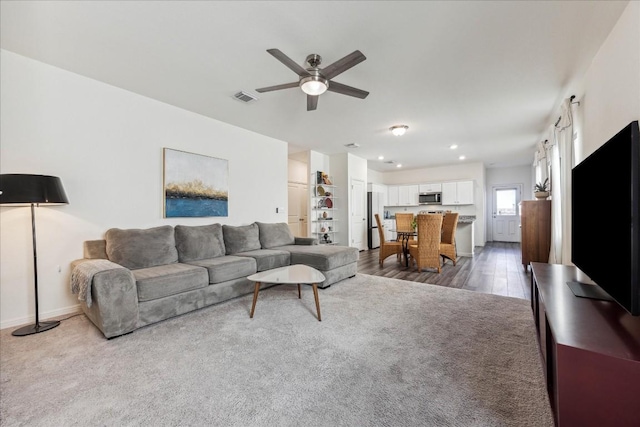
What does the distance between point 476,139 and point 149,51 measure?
5671 mm

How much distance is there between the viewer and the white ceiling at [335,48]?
1980 millimetres

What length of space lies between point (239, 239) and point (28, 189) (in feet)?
7.41

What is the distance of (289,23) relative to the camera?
82.7 inches

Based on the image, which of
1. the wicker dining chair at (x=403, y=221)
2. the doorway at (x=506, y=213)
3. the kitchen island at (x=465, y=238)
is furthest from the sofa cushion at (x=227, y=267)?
the doorway at (x=506, y=213)

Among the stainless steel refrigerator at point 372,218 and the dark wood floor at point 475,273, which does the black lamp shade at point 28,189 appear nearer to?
the dark wood floor at point 475,273

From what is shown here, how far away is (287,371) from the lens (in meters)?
1.78

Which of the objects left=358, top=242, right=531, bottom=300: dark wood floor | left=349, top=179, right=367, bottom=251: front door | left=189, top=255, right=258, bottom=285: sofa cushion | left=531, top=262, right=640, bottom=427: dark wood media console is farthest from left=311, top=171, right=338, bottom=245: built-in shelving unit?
left=531, top=262, right=640, bottom=427: dark wood media console

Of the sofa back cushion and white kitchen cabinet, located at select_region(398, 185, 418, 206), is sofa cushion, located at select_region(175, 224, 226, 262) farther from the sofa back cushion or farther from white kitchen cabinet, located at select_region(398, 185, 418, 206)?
white kitchen cabinet, located at select_region(398, 185, 418, 206)

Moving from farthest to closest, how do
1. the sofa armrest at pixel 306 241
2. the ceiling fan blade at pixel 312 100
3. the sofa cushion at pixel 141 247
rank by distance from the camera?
the sofa armrest at pixel 306 241 < the sofa cushion at pixel 141 247 < the ceiling fan blade at pixel 312 100

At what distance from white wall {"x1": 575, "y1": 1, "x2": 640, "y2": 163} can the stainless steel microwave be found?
17.9ft

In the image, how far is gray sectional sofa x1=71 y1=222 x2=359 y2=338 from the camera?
7.50 ft

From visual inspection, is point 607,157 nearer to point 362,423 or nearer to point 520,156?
point 362,423

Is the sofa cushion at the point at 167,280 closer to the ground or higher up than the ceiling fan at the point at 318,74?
closer to the ground

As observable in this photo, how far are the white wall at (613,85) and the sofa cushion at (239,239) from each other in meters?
4.17
